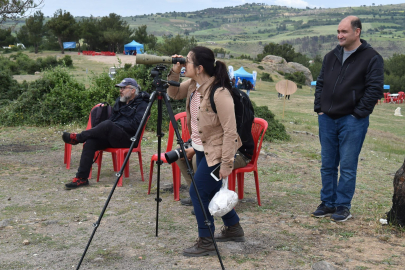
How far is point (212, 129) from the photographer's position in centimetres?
327

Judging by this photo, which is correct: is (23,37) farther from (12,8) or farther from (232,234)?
(232,234)

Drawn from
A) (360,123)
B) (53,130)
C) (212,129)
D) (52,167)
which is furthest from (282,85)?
(212,129)

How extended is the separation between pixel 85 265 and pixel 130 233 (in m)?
0.76

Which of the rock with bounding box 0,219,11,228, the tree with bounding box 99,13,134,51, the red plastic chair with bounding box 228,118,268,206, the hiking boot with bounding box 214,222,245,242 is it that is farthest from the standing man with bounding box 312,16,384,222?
the tree with bounding box 99,13,134,51

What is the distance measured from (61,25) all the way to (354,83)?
5542cm

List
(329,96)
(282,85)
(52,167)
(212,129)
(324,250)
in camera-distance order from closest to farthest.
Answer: (212,129), (324,250), (329,96), (52,167), (282,85)

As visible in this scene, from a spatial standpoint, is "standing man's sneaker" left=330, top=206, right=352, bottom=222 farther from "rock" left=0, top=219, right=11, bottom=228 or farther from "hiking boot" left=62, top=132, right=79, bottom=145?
"hiking boot" left=62, top=132, right=79, bottom=145

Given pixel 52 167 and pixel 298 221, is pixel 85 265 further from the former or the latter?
pixel 52 167

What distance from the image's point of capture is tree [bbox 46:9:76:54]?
5431cm

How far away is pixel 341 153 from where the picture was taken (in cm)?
426

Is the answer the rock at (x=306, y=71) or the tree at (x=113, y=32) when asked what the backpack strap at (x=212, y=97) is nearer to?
the rock at (x=306, y=71)

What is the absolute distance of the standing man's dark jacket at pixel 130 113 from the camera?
5820 millimetres

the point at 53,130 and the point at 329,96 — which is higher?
the point at 329,96

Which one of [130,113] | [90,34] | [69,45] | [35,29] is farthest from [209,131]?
[35,29]
